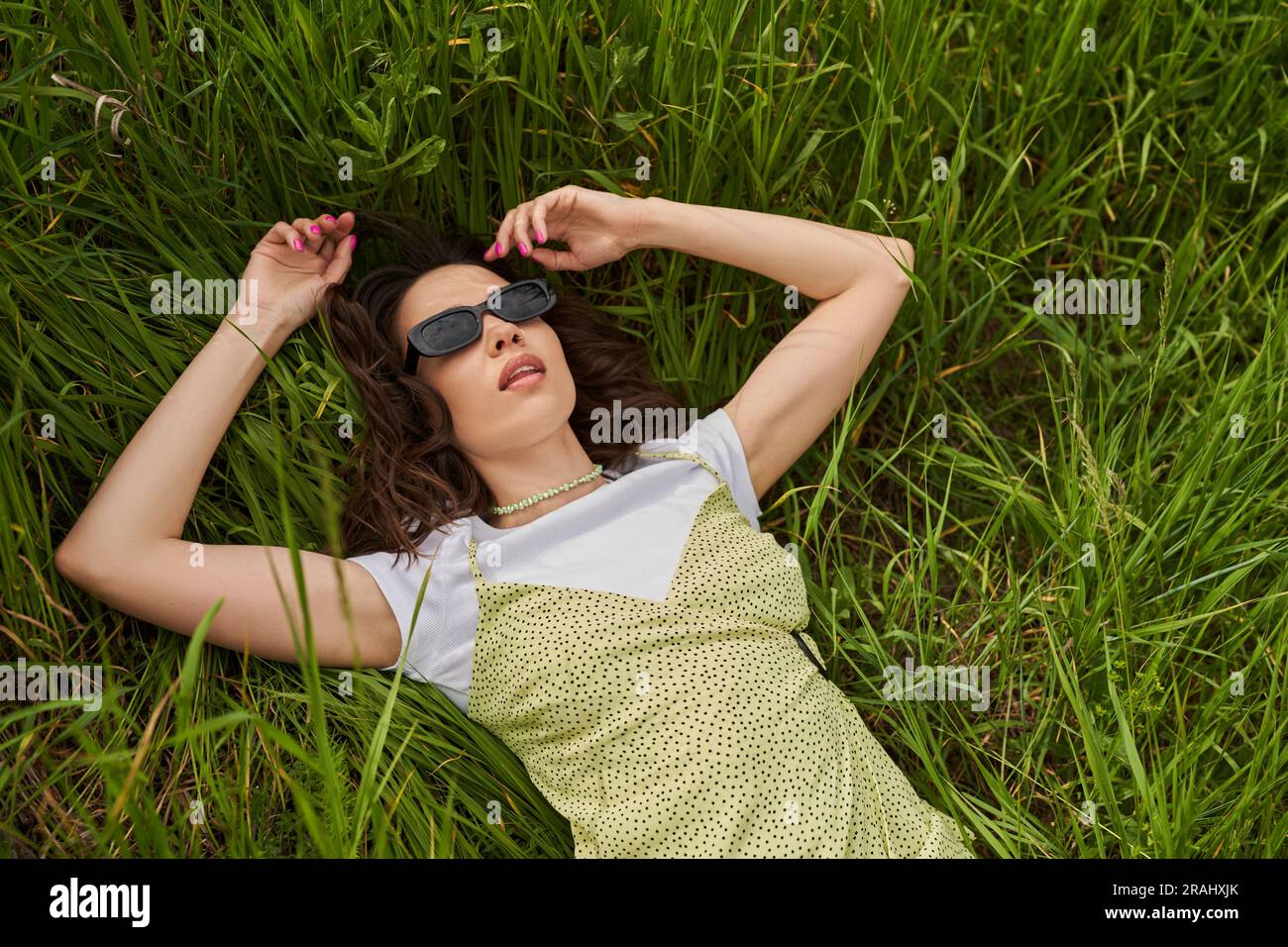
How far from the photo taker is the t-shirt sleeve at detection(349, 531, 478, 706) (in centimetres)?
229

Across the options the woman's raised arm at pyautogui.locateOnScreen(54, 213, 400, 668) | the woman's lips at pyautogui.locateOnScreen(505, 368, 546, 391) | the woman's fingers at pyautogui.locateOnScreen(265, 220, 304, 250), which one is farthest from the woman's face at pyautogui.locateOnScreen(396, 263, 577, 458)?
the woman's raised arm at pyautogui.locateOnScreen(54, 213, 400, 668)

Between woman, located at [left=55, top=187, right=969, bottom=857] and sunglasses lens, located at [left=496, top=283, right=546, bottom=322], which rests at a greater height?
sunglasses lens, located at [left=496, top=283, right=546, bottom=322]

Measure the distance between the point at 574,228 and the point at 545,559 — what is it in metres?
0.95

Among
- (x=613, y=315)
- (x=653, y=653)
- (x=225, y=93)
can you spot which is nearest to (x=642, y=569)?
(x=653, y=653)

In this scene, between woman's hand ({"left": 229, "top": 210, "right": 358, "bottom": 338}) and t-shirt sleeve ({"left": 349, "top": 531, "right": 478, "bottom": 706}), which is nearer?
t-shirt sleeve ({"left": 349, "top": 531, "right": 478, "bottom": 706})

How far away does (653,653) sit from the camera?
2.19 metres

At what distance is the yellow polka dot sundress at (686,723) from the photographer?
213 centimetres

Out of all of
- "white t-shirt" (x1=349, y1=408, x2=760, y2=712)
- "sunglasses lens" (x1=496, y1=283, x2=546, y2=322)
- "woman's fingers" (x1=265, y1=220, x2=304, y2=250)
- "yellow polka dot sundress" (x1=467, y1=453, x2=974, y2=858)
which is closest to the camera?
"yellow polka dot sundress" (x1=467, y1=453, x2=974, y2=858)

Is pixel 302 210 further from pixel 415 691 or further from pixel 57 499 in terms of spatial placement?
pixel 415 691

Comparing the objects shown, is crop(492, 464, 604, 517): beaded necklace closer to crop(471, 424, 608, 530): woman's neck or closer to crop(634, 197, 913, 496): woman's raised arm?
crop(471, 424, 608, 530): woman's neck

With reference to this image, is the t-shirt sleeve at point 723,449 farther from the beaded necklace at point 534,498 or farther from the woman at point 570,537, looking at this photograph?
the beaded necklace at point 534,498

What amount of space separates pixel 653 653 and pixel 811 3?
1922mm

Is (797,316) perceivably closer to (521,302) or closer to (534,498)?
(521,302)

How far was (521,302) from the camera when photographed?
2408 millimetres
